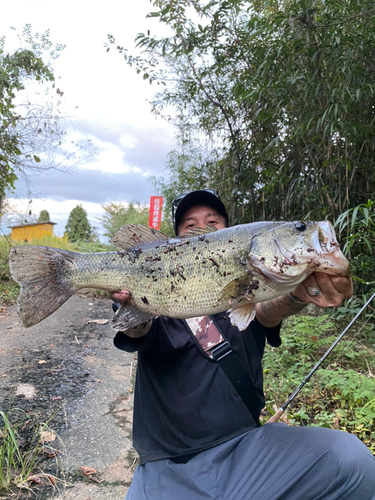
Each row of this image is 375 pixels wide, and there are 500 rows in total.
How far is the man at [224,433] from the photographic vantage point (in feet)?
4.92

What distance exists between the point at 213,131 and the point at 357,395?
603cm

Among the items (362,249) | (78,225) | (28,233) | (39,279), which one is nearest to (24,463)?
(39,279)

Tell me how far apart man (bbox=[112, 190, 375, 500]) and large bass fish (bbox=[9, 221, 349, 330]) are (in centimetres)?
11

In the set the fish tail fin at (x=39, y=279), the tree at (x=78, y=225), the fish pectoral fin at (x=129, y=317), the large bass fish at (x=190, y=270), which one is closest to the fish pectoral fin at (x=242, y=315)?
the large bass fish at (x=190, y=270)

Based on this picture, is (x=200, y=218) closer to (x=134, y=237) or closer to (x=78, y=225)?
(x=134, y=237)

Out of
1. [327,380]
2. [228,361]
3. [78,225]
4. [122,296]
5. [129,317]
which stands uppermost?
[78,225]

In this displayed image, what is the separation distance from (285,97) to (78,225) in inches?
657

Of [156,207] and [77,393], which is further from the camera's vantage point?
[156,207]

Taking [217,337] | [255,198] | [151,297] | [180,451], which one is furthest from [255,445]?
[255,198]

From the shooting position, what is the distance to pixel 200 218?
2307 millimetres

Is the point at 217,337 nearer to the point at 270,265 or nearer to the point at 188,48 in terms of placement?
the point at 270,265

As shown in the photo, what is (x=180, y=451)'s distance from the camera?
1672 mm

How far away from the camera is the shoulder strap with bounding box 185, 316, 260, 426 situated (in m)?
1.74

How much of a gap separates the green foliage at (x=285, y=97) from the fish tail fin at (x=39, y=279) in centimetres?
308
